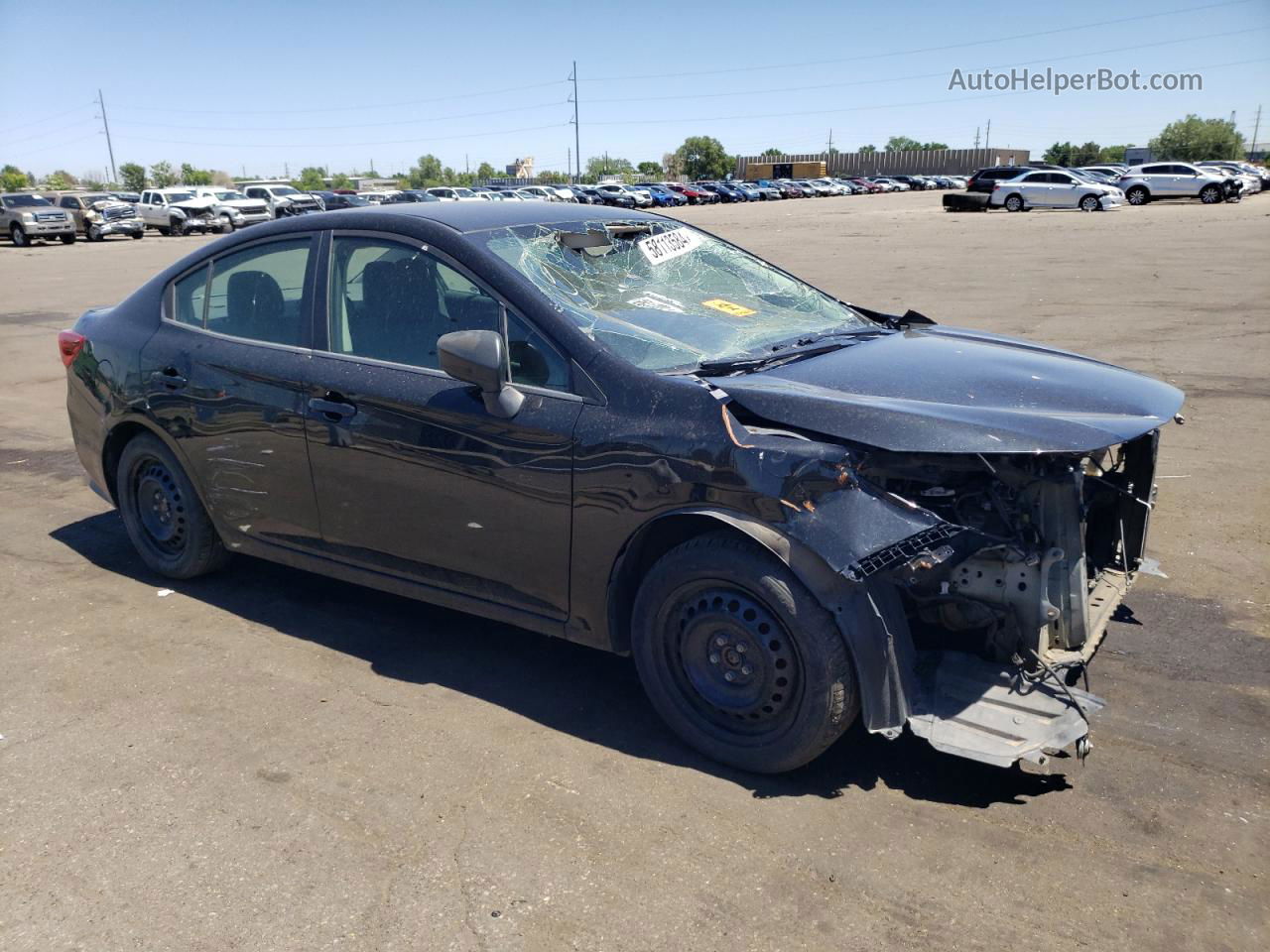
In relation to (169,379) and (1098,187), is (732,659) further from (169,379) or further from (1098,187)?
(1098,187)

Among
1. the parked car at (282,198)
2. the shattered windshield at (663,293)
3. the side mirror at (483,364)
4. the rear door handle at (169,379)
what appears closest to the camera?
the side mirror at (483,364)

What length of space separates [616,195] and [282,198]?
63.3ft

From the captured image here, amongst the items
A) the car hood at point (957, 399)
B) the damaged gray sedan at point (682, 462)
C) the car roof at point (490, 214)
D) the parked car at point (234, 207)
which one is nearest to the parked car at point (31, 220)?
the parked car at point (234, 207)

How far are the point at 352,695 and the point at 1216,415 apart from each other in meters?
6.77

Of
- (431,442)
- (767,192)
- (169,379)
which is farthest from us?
(767,192)

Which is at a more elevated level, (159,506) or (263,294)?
(263,294)

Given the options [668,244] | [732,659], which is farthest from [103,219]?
[732,659]

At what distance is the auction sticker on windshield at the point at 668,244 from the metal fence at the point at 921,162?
117232 mm

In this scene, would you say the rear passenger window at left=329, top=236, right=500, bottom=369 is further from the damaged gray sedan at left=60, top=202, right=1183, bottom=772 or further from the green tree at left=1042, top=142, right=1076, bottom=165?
the green tree at left=1042, top=142, right=1076, bottom=165

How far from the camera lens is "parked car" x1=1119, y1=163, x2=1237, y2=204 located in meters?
41.1

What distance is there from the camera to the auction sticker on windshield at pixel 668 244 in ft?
14.5

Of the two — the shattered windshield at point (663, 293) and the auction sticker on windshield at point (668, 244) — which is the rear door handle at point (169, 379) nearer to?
the shattered windshield at point (663, 293)

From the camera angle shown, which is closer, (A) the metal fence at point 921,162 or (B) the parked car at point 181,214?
(B) the parked car at point 181,214

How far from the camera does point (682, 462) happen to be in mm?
3320
